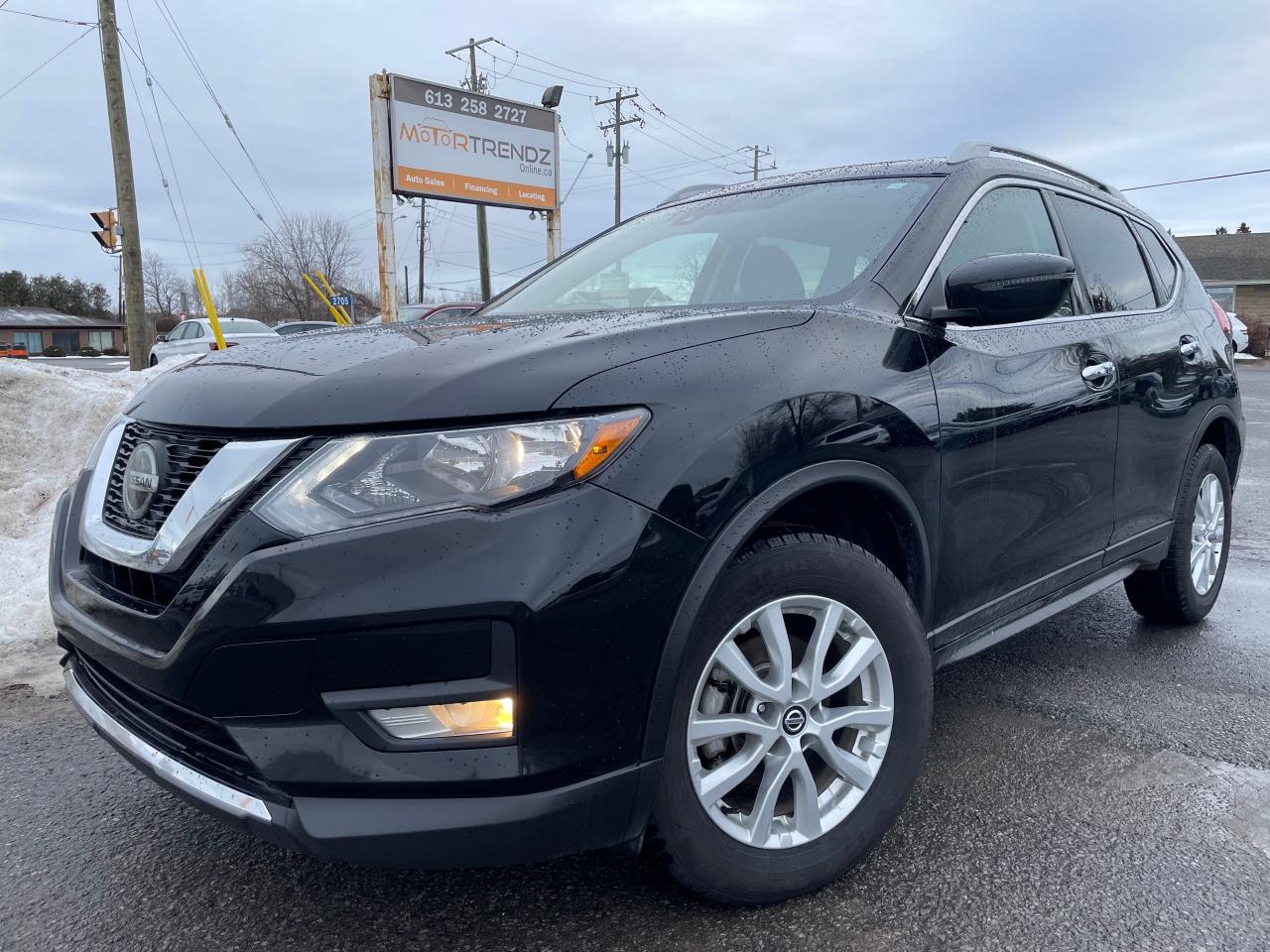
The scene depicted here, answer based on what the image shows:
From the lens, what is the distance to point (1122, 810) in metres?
2.44

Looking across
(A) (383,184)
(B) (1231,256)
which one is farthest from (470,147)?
(B) (1231,256)

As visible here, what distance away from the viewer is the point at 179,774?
5.83ft

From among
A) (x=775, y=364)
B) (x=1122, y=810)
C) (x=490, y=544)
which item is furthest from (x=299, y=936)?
(x=1122, y=810)

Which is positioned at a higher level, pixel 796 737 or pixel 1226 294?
pixel 1226 294

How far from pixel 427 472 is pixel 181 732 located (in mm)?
748

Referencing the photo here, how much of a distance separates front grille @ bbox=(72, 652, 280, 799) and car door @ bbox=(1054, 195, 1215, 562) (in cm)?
280

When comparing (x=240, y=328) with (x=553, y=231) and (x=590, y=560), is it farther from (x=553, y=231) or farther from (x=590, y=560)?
(x=590, y=560)

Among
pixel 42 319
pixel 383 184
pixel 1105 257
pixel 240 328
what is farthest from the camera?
pixel 42 319

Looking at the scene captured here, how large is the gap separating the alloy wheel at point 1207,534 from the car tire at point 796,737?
2.35 meters

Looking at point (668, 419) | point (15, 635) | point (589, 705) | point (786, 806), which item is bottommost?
point (15, 635)

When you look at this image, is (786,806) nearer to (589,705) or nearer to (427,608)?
(589,705)

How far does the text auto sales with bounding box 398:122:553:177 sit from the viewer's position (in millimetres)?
→ 12172

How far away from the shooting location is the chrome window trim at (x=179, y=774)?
5.46 feet

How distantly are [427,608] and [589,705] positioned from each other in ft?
1.12
